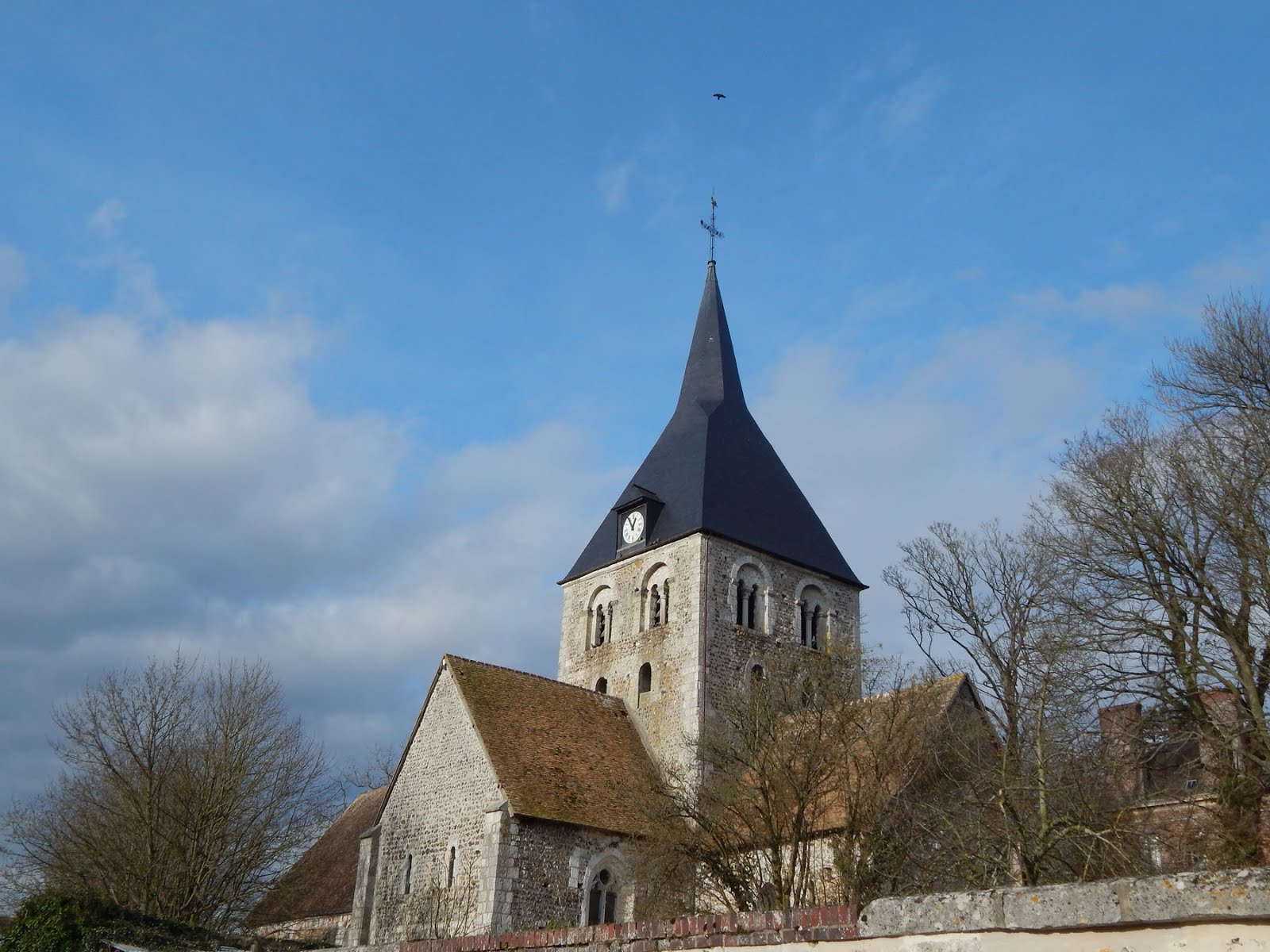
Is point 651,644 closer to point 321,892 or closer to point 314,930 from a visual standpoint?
point 321,892

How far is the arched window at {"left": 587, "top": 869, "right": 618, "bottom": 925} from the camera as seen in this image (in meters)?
21.5

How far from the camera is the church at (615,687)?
21250mm

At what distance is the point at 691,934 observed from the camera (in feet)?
22.6

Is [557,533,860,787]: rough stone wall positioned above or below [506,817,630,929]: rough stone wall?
above

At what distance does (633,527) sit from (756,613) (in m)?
3.87

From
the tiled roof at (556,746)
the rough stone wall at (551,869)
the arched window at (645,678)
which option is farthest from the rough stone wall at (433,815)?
the arched window at (645,678)

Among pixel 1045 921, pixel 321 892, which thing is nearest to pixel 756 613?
pixel 321 892

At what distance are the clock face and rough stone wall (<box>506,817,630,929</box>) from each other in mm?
8972

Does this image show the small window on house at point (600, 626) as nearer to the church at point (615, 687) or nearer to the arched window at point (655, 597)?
the church at point (615, 687)

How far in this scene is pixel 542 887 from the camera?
68.6 feet

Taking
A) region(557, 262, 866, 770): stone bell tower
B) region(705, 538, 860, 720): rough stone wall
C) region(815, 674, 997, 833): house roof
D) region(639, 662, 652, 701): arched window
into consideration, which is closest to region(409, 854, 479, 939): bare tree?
region(557, 262, 866, 770): stone bell tower

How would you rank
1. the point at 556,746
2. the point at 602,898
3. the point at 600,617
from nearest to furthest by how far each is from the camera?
1. the point at 602,898
2. the point at 556,746
3. the point at 600,617

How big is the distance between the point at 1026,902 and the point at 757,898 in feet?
41.6

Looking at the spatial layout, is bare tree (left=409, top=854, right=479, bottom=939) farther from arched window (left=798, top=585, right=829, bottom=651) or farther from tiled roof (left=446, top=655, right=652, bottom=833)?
arched window (left=798, top=585, right=829, bottom=651)
